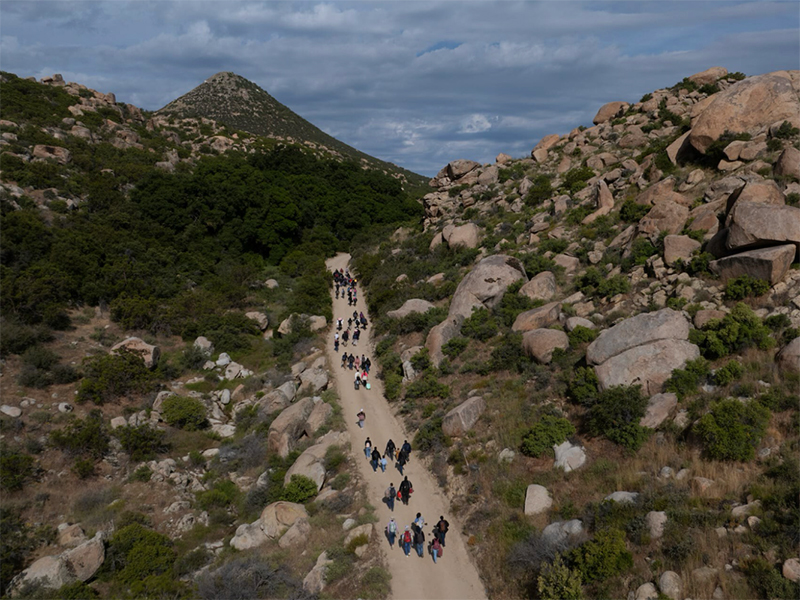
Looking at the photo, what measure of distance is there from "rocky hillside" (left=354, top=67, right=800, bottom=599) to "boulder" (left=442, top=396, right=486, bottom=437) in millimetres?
104

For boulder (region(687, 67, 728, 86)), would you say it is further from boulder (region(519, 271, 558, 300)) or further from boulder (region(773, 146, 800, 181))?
boulder (region(519, 271, 558, 300))

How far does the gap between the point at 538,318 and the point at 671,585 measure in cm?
1587

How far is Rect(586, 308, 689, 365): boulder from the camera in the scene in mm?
18500

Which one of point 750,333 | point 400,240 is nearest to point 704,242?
point 750,333

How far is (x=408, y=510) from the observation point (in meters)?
18.1

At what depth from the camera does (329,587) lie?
1459 centimetres

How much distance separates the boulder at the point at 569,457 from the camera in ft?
55.4

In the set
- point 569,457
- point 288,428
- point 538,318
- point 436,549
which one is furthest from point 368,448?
point 538,318

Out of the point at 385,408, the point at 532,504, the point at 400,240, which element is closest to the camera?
the point at 532,504

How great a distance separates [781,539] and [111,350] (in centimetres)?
3364

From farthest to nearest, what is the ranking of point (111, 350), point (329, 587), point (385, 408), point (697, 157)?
point (697, 157) → point (111, 350) → point (385, 408) → point (329, 587)

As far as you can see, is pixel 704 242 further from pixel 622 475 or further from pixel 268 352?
pixel 268 352

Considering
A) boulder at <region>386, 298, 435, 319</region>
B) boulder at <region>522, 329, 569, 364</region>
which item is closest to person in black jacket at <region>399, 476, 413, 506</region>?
boulder at <region>522, 329, 569, 364</region>

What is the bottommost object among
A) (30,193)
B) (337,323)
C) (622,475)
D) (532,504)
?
(532,504)
